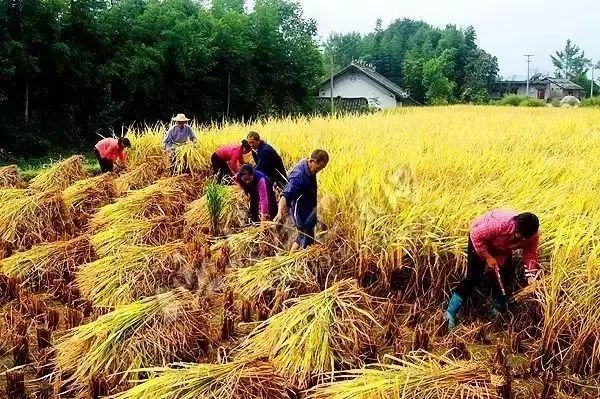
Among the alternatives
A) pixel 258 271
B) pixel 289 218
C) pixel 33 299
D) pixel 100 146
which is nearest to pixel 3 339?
pixel 33 299

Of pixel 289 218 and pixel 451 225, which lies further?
pixel 289 218

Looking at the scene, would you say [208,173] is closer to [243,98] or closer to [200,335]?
[200,335]

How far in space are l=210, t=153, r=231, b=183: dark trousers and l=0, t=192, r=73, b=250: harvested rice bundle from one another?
1.69 m

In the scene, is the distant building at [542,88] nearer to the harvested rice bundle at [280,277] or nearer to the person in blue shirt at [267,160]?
the person in blue shirt at [267,160]

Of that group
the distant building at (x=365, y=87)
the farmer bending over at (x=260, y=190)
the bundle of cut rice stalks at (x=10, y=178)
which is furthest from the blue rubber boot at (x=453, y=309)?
the distant building at (x=365, y=87)

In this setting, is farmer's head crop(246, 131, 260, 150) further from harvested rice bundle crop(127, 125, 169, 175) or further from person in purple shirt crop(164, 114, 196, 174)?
harvested rice bundle crop(127, 125, 169, 175)

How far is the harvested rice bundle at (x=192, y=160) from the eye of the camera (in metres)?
7.67

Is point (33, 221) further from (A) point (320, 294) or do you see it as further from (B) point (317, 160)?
(A) point (320, 294)

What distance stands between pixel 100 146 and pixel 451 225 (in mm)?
5466

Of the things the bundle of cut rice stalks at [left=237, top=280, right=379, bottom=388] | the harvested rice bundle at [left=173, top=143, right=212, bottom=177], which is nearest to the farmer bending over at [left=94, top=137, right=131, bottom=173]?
the harvested rice bundle at [left=173, top=143, right=212, bottom=177]

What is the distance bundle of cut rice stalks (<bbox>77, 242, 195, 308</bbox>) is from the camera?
4.07m

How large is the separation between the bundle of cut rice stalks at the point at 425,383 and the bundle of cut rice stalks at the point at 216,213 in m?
2.97

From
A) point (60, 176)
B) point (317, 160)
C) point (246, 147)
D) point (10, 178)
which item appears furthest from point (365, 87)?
point (317, 160)

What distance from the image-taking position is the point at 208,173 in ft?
25.1
